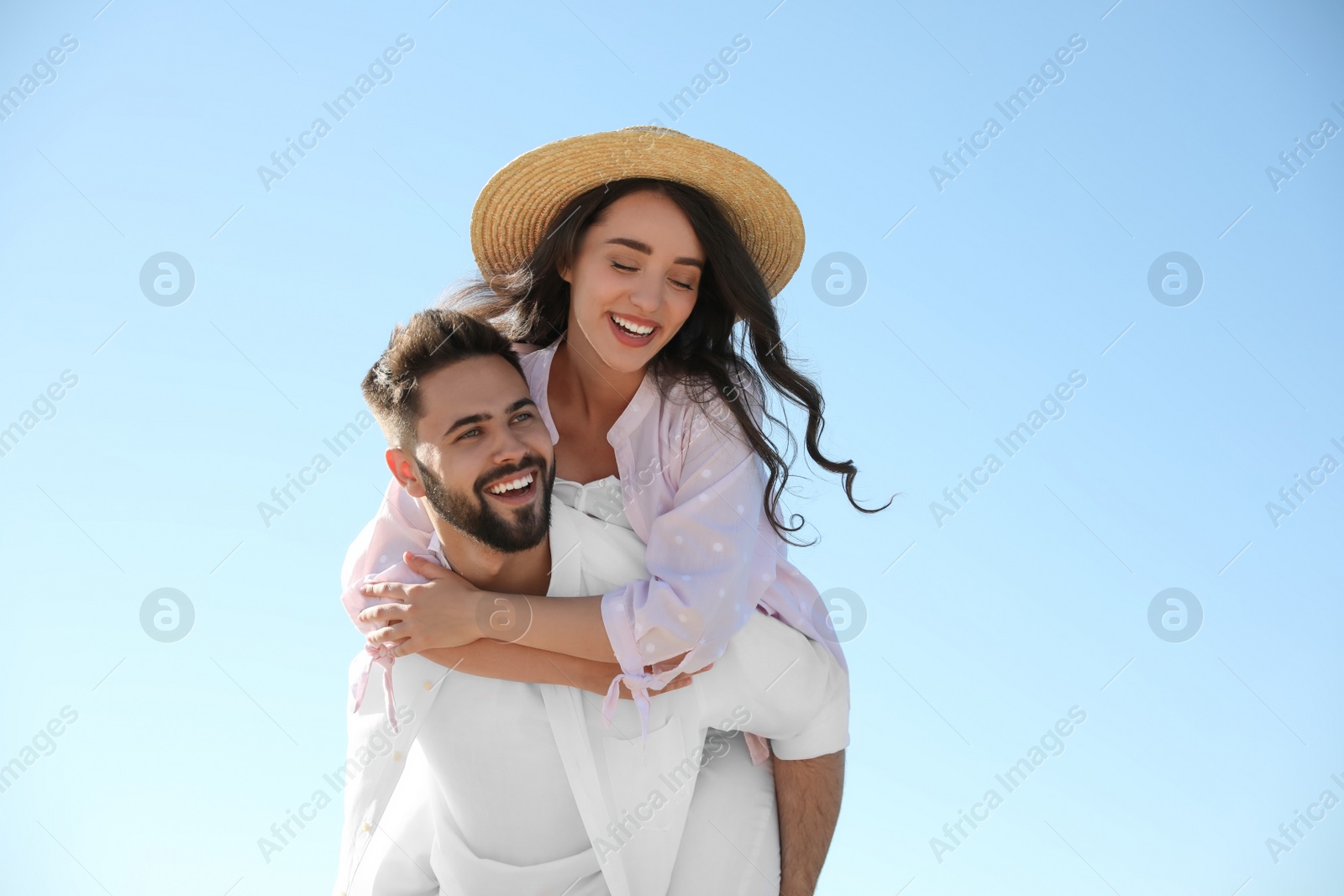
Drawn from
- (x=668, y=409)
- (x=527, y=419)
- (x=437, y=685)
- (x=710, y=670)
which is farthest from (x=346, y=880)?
(x=668, y=409)

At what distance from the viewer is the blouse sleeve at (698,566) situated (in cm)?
373

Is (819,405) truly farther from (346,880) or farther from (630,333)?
(346,880)

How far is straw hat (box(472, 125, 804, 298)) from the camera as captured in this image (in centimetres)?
429

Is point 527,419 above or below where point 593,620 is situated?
above

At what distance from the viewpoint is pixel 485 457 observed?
391cm

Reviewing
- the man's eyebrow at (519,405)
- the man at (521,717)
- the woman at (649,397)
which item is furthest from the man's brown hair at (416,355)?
the woman at (649,397)

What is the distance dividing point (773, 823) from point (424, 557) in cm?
157

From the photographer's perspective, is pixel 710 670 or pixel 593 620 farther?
pixel 710 670

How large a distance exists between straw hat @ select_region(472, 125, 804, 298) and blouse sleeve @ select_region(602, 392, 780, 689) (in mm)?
955

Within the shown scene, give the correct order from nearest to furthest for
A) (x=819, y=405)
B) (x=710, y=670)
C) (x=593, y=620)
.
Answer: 1. (x=593, y=620)
2. (x=710, y=670)
3. (x=819, y=405)

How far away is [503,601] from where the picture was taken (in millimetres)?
3803

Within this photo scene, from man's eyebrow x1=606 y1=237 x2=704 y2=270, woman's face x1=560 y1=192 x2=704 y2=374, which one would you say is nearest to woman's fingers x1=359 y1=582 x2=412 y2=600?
woman's face x1=560 y1=192 x2=704 y2=374

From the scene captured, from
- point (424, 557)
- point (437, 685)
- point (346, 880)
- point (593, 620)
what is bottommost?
point (346, 880)

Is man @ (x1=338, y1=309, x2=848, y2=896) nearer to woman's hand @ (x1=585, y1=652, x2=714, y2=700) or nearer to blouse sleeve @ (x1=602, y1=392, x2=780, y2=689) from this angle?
woman's hand @ (x1=585, y1=652, x2=714, y2=700)
